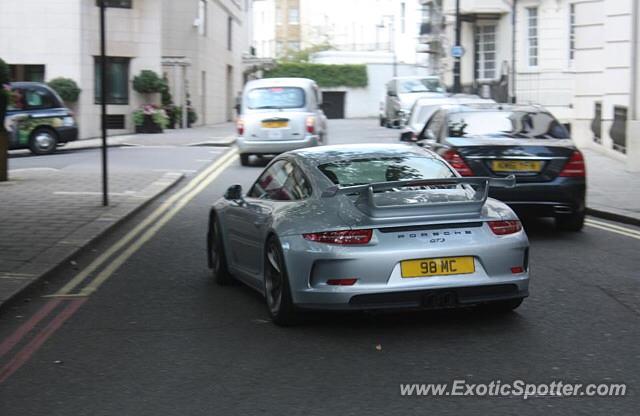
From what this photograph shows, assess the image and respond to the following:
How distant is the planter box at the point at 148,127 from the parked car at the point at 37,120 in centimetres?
811

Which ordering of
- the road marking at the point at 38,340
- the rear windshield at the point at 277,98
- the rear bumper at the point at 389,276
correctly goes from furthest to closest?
the rear windshield at the point at 277,98 < the rear bumper at the point at 389,276 < the road marking at the point at 38,340

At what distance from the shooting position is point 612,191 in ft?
54.7

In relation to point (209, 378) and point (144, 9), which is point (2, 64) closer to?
point (209, 378)

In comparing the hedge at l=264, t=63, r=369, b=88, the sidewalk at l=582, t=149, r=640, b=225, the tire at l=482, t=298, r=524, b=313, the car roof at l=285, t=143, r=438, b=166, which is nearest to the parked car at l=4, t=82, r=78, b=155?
the sidewalk at l=582, t=149, r=640, b=225

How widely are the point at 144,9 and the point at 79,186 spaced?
1966cm

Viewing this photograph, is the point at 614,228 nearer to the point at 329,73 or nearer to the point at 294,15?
the point at 329,73

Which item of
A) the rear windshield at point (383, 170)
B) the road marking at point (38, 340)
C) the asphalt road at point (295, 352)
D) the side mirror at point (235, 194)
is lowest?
the road marking at point (38, 340)

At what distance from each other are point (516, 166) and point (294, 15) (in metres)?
85.4

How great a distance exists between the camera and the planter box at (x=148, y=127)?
35.3m

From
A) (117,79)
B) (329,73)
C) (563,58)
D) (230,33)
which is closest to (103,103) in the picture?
(117,79)

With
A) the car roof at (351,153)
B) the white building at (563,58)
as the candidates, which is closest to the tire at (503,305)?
the car roof at (351,153)

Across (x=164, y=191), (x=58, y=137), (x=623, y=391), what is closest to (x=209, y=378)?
(x=623, y=391)

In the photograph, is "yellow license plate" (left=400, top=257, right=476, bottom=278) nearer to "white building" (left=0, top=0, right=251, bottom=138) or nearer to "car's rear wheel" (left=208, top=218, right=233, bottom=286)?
"car's rear wheel" (left=208, top=218, right=233, bottom=286)

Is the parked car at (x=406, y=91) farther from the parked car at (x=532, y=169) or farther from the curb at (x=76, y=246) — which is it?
the parked car at (x=532, y=169)
